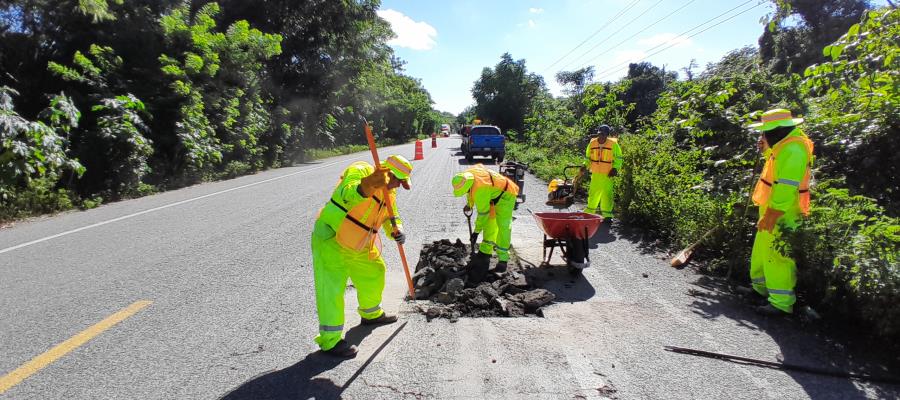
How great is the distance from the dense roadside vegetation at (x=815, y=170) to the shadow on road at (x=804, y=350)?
29cm

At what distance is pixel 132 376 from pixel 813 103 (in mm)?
8818

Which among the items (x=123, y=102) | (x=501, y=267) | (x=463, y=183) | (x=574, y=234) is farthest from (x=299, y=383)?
(x=123, y=102)

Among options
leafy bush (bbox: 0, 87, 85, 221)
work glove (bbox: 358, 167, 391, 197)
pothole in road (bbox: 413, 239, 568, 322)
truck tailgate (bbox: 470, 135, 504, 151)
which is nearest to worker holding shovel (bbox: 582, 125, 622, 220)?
pothole in road (bbox: 413, 239, 568, 322)

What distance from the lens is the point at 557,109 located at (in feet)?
77.9

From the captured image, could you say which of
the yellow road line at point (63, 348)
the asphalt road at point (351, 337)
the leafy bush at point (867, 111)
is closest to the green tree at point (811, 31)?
the leafy bush at point (867, 111)

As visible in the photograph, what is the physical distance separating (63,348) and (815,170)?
767cm

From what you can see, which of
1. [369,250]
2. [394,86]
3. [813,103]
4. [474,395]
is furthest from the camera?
[394,86]

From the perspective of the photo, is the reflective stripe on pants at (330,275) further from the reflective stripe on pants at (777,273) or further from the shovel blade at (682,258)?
the shovel blade at (682,258)

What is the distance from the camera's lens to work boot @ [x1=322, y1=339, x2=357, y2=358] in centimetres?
330

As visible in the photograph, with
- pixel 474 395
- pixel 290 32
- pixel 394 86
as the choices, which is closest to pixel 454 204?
pixel 474 395

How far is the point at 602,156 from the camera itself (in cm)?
764

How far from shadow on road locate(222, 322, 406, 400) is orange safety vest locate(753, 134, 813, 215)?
3862 millimetres

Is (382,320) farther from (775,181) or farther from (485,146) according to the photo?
(485,146)

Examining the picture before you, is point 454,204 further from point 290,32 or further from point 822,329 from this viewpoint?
point 290,32
